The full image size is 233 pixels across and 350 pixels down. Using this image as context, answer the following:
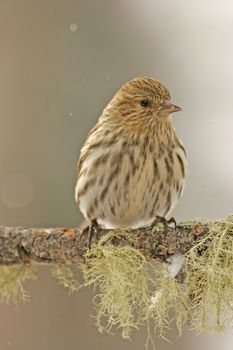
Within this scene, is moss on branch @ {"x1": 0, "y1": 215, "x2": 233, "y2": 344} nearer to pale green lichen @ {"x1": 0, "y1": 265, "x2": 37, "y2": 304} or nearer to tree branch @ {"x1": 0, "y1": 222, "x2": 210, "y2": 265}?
tree branch @ {"x1": 0, "y1": 222, "x2": 210, "y2": 265}

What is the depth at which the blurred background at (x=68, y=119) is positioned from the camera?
6.07 m

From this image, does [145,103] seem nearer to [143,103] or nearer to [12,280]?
[143,103]

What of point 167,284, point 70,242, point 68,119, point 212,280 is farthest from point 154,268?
point 68,119

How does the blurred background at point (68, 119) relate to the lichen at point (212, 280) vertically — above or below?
above

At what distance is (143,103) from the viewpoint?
183 inches

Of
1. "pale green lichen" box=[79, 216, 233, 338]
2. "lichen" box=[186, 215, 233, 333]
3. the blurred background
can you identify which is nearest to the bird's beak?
"pale green lichen" box=[79, 216, 233, 338]

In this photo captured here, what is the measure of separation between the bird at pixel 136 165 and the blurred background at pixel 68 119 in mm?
1320

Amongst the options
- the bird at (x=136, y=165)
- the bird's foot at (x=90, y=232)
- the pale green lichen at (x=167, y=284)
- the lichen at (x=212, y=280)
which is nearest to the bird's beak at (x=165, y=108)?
the bird at (x=136, y=165)

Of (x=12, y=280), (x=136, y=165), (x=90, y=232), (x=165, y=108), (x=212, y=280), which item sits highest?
Answer: (x=165, y=108)

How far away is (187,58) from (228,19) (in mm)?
889

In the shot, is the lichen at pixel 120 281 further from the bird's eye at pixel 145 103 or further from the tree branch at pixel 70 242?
the bird's eye at pixel 145 103

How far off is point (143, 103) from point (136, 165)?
1.35 ft

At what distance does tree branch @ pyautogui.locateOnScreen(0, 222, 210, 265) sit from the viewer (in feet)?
11.8

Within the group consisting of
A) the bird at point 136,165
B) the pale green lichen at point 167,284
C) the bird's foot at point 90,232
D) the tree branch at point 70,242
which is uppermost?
the bird at point 136,165
